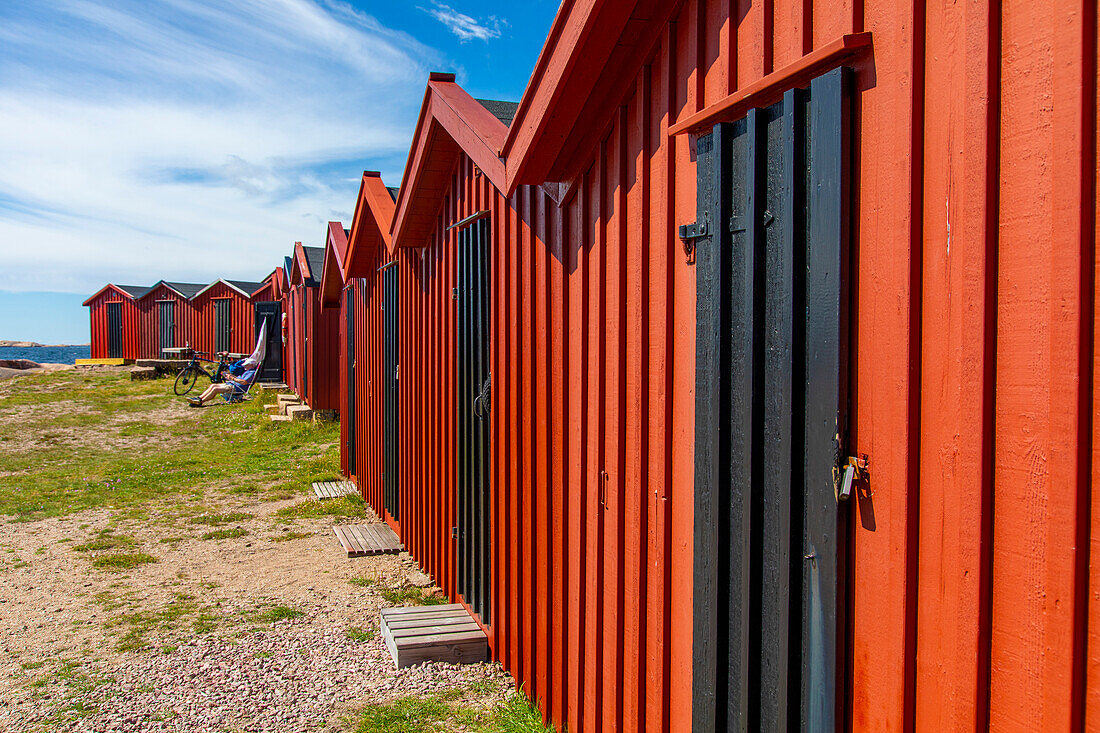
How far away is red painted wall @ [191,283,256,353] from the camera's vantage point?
31672 millimetres

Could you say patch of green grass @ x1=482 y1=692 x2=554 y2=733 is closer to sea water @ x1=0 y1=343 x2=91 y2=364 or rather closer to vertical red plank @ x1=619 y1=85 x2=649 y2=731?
vertical red plank @ x1=619 y1=85 x2=649 y2=731

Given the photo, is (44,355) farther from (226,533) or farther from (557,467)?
(557,467)

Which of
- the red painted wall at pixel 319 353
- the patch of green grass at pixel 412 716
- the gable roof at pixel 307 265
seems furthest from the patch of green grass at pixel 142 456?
the patch of green grass at pixel 412 716

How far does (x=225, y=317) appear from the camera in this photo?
32344 mm

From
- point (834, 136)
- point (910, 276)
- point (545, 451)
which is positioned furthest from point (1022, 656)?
point (545, 451)

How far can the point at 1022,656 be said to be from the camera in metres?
1.44

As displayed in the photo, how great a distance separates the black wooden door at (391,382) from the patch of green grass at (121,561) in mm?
2279

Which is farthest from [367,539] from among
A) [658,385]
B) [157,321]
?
[157,321]

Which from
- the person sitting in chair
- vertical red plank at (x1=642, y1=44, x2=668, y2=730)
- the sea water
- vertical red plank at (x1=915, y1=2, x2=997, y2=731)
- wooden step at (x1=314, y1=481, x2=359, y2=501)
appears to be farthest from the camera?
the sea water

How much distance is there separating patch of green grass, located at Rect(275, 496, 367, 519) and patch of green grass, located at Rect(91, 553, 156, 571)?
176cm

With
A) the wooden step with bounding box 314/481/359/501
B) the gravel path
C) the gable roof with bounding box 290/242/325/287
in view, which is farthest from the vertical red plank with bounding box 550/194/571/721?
the gable roof with bounding box 290/242/325/287

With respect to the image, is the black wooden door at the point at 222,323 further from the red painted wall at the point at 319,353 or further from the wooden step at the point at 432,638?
the wooden step at the point at 432,638

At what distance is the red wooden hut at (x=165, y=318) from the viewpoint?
33781 mm

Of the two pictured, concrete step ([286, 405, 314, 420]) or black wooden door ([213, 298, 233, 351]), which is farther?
black wooden door ([213, 298, 233, 351])
